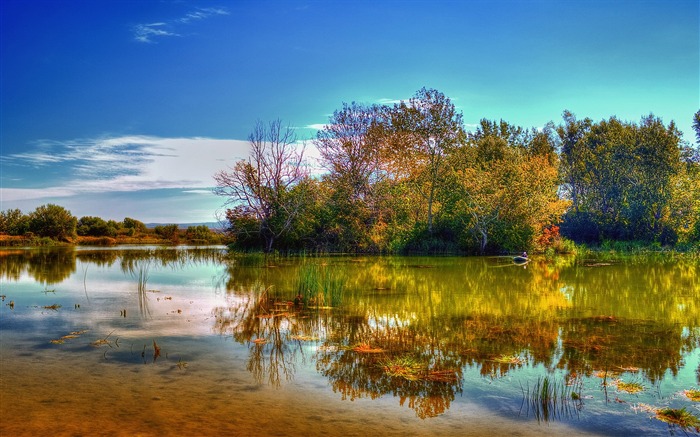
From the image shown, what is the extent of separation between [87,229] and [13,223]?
6.51 m

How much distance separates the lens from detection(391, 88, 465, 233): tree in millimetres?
32812

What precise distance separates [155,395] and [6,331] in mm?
5126

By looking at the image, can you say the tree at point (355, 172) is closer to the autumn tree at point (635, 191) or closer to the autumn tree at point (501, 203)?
the autumn tree at point (501, 203)

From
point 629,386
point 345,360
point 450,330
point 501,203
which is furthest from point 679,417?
point 501,203

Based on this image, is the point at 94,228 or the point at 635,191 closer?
the point at 635,191

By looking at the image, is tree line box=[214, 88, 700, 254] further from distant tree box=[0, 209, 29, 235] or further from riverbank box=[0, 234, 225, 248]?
distant tree box=[0, 209, 29, 235]

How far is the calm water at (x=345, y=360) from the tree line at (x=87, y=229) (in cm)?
3769

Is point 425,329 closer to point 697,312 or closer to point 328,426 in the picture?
point 328,426

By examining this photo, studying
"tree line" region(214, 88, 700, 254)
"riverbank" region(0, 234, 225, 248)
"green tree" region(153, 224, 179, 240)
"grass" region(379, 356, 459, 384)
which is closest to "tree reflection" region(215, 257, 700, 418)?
"grass" region(379, 356, 459, 384)

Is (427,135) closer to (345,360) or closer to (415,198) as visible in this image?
(415,198)

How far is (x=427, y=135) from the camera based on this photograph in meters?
33.0

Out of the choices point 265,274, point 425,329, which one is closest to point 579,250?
point 265,274

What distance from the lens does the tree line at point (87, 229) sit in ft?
155

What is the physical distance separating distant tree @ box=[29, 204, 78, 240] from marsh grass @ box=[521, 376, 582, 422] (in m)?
50.6
